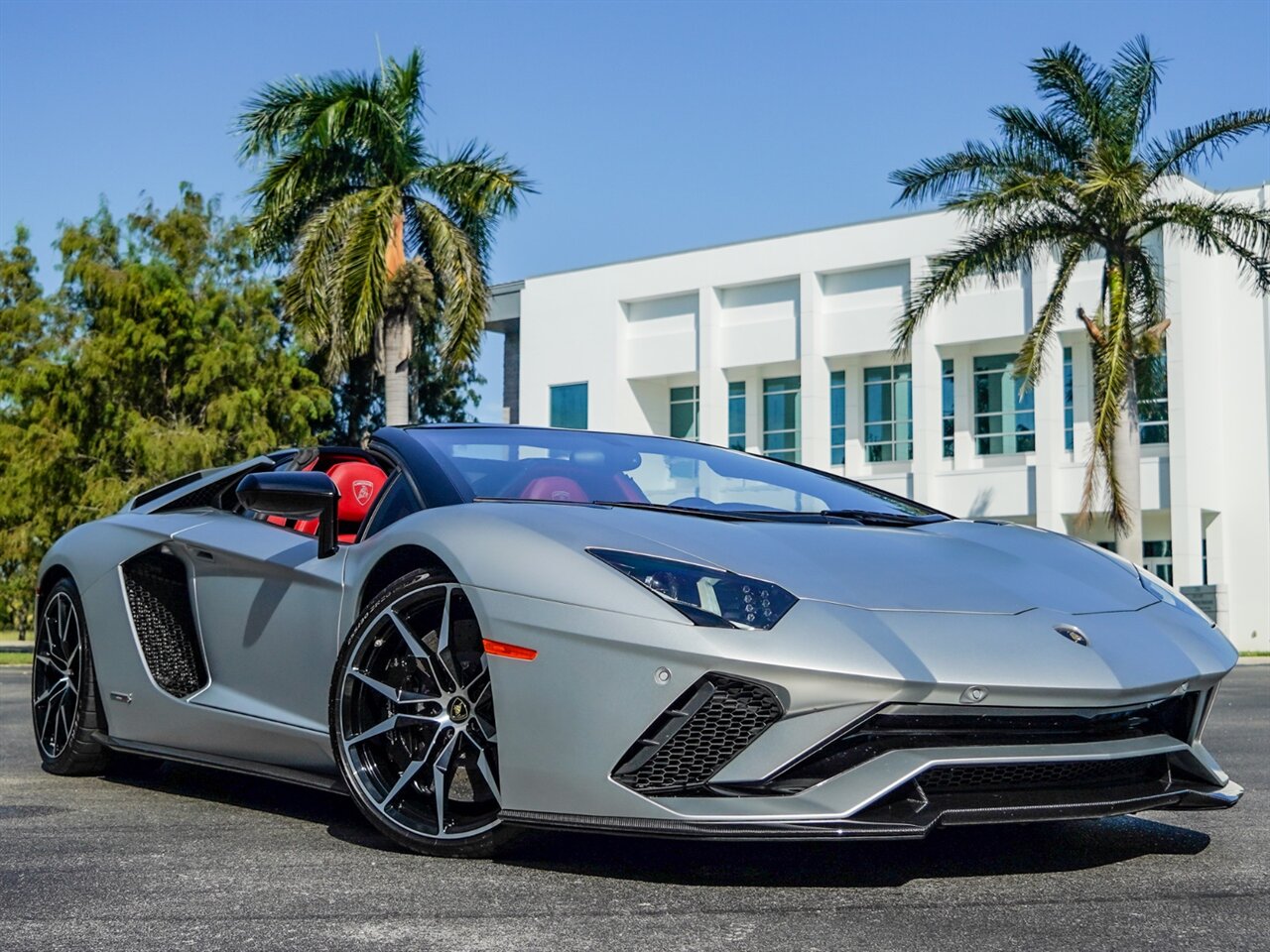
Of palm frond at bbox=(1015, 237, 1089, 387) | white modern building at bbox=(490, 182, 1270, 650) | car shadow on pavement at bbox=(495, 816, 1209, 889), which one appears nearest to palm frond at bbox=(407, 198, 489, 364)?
palm frond at bbox=(1015, 237, 1089, 387)

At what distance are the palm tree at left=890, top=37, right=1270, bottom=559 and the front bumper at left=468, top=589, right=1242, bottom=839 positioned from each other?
20.6 metres

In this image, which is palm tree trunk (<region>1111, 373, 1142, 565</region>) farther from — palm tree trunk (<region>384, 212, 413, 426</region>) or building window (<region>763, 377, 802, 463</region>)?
building window (<region>763, 377, 802, 463</region>)

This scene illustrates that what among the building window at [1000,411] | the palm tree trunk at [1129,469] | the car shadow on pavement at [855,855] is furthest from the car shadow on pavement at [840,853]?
the building window at [1000,411]

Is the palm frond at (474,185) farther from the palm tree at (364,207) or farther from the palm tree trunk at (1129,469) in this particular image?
the palm tree trunk at (1129,469)

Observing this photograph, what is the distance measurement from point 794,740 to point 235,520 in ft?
7.92

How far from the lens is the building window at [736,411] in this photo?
4419 centimetres

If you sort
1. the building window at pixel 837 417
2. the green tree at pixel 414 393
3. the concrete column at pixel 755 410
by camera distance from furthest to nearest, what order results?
the concrete column at pixel 755 410
the building window at pixel 837 417
the green tree at pixel 414 393

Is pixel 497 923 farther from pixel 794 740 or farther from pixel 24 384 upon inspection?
pixel 24 384

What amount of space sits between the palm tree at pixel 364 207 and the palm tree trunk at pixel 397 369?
51mm

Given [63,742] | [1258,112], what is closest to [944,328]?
[1258,112]

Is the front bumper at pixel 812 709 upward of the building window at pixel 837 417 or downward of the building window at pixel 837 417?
downward

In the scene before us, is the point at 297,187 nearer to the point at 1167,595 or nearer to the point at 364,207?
the point at 364,207

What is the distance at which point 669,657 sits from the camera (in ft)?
10.9

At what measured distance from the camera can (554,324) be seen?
46969mm
